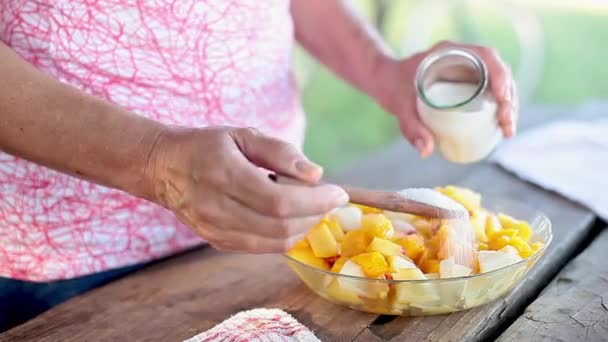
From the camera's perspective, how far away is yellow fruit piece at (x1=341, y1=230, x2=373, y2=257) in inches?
41.3

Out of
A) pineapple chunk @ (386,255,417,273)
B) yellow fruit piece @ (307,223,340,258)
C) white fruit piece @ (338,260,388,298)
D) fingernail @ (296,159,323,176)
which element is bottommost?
white fruit piece @ (338,260,388,298)

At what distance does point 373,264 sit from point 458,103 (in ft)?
1.13

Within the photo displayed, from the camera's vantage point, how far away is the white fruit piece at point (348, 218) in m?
1.12

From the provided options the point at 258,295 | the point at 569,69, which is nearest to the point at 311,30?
the point at 258,295

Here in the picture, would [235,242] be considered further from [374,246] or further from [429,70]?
[429,70]

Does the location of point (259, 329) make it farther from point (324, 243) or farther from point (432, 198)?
point (432, 198)

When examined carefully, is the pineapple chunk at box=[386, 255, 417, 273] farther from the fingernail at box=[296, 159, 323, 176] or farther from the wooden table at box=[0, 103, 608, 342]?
the fingernail at box=[296, 159, 323, 176]

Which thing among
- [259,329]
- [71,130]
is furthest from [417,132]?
[71,130]

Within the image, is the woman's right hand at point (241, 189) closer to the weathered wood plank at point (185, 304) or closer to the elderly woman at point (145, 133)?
the elderly woman at point (145, 133)

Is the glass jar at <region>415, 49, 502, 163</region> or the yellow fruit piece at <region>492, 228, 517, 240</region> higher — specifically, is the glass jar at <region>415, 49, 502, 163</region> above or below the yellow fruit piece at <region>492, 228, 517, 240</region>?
above

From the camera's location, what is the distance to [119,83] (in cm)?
117

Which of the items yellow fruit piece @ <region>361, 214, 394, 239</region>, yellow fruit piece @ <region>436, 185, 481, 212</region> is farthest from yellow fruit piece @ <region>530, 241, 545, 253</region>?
yellow fruit piece @ <region>361, 214, 394, 239</region>

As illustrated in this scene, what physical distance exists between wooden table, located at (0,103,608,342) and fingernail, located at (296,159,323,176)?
0.27m

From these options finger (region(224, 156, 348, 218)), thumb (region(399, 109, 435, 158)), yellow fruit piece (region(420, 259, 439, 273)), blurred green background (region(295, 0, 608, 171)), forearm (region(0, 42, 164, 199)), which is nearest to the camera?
finger (region(224, 156, 348, 218))
